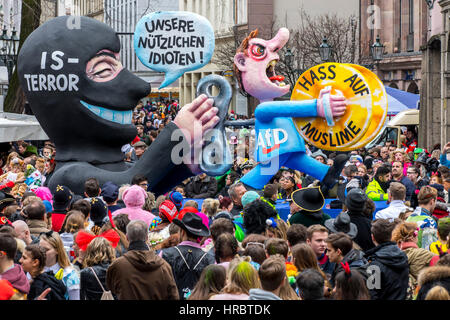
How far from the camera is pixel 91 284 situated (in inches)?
245

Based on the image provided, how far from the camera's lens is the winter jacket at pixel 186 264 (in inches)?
257

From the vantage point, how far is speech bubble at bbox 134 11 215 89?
11.9m

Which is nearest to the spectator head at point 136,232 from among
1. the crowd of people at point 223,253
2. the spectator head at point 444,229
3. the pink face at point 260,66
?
the crowd of people at point 223,253

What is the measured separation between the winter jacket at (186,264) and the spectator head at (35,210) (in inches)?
74.8

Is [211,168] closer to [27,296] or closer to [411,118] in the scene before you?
[27,296]

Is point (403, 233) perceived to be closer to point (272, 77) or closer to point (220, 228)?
point (220, 228)

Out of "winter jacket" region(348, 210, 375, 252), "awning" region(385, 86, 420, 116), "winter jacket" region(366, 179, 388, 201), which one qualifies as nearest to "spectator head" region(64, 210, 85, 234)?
"winter jacket" region(348, 210, 375, 252)

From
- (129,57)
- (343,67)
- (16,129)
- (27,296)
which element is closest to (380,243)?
(27,296)

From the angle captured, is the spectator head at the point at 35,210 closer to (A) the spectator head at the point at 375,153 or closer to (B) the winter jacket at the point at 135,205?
(B) the winter jacket at the point at 135,205

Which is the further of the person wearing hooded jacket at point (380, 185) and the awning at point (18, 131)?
the awning at point (18, 131)

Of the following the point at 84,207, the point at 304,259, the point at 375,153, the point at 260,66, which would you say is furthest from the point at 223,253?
the point at 375,153

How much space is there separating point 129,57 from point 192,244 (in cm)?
7879

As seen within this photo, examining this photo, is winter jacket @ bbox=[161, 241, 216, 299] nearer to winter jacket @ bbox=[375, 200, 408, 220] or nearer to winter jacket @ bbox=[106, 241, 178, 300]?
winter jacket @ bbox=[106, 241, 178, 300]

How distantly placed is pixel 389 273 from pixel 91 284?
7.58 feet
